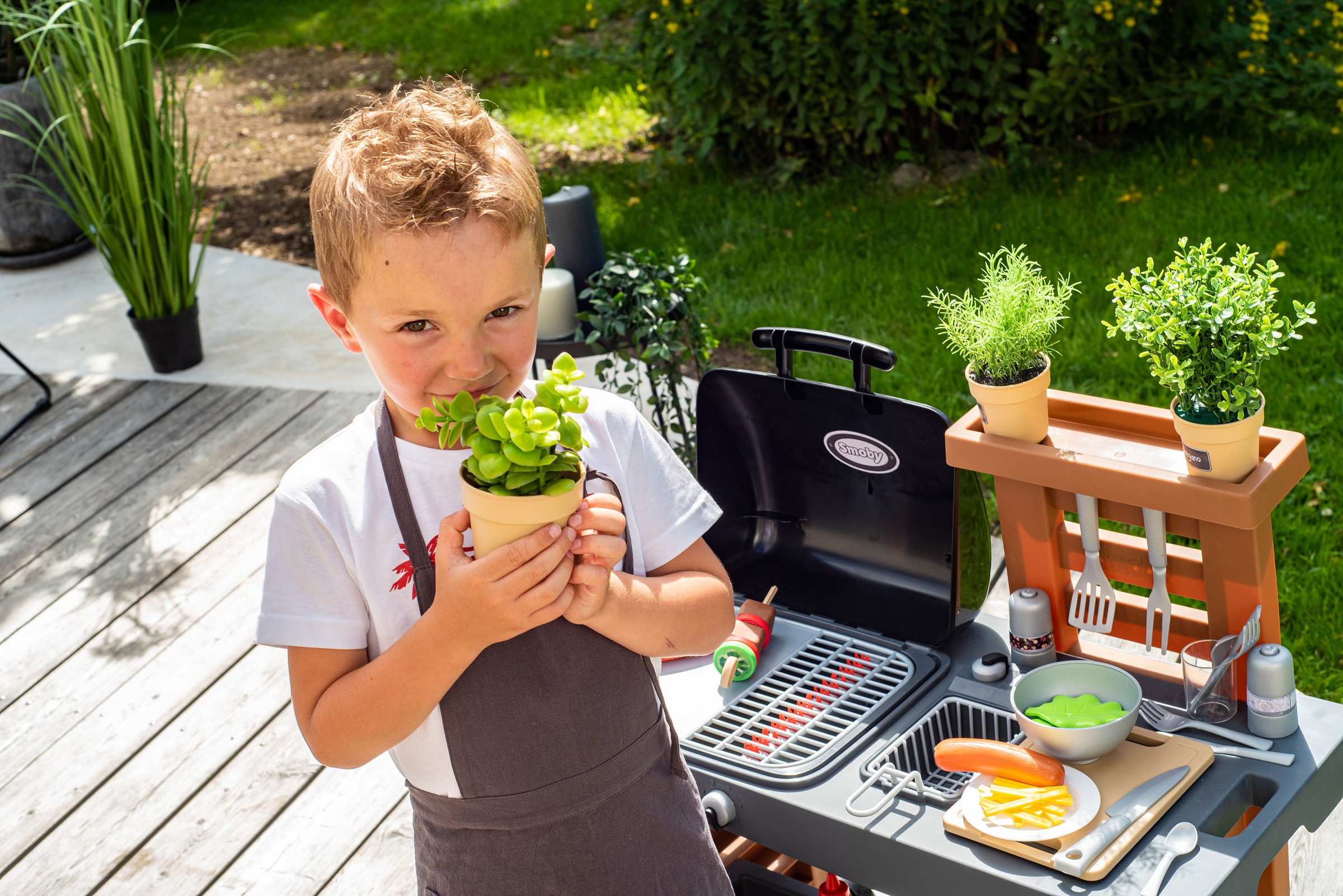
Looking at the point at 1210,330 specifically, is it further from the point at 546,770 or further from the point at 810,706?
the point at 546,770

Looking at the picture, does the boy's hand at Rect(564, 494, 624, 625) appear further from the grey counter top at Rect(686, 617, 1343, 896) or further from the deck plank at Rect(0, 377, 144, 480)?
the deck plank at Rect(0, 377, 144, 480)

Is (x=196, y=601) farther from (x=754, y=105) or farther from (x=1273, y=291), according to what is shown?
(x=754, y=105)

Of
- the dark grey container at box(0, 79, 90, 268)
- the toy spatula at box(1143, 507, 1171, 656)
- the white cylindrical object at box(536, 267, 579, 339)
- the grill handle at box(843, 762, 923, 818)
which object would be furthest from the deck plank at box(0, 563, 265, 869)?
the dark grey container at box(0, 79, 90, 268)

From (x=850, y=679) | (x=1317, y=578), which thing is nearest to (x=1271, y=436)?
(x=850, y=679)

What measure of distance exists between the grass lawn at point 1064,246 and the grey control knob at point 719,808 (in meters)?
1.31

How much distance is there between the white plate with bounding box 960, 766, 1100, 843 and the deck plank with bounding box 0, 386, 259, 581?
274 centimetres

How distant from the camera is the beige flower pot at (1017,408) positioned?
1501 millimetres

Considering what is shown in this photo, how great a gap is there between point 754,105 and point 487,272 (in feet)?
12.5

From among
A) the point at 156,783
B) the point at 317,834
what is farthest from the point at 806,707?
the point at 156,783

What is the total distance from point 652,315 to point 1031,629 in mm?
1069

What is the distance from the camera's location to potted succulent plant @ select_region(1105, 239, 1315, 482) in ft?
4.39

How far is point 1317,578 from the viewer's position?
2.48 m

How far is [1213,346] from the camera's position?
53.1 inches

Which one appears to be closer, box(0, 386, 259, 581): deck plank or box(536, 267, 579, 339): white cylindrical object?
box(536, 267, 579, 339): white cylindrical object
